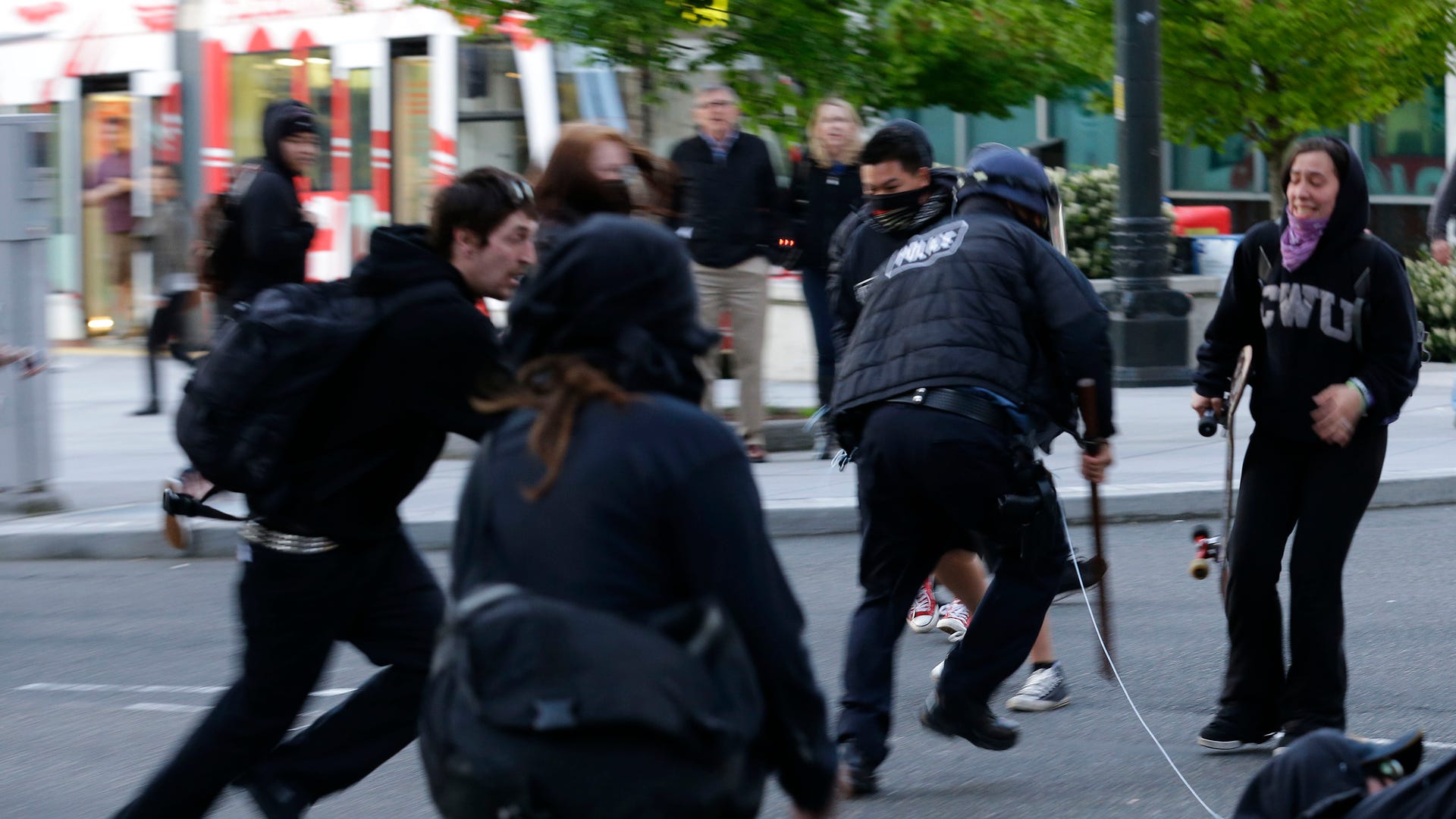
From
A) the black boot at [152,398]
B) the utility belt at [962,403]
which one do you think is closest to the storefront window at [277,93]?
the black boot at [152,398]

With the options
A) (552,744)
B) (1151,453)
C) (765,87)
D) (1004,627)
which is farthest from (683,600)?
(765,87)

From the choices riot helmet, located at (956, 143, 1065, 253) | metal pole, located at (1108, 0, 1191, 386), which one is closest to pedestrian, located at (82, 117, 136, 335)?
metal pole, located at (1108, 0, 1191, 386)

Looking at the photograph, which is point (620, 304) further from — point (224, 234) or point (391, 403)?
point (224, 234)

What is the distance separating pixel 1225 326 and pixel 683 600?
316cm

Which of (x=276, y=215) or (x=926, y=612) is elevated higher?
(x=276, y=215)

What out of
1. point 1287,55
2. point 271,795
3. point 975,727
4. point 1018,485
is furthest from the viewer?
point 1287,55

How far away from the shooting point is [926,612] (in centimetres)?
703

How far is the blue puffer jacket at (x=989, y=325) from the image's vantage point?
481cm

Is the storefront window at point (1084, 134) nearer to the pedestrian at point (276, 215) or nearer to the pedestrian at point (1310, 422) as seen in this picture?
the pedestrian at point (276, 215)

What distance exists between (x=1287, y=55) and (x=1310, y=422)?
1314 centimetres

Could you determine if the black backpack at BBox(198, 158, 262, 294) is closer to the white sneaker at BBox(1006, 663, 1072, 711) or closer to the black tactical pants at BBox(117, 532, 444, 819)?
the white sneaker at BBox(1006, 663, 1072, 711)

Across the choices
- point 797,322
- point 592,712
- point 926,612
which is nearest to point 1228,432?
point 926,612

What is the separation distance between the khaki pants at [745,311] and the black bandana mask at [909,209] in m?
4.68

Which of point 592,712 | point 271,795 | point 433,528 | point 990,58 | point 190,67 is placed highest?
point 990,58
